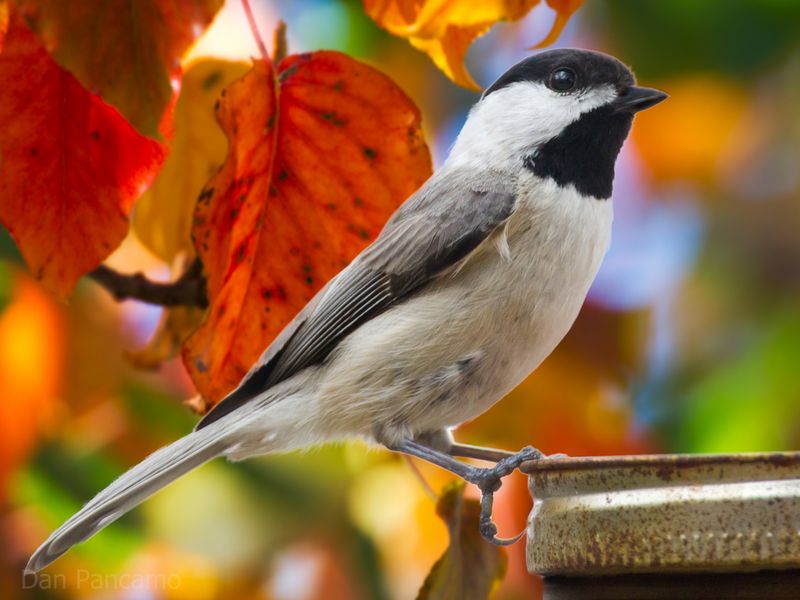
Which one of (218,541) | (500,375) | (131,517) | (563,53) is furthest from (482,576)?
(131,517)

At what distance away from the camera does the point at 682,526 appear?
654 mm

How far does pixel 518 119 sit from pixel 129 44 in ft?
2.15

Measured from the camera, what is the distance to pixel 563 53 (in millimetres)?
1375

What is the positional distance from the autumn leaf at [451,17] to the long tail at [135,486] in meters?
0.54

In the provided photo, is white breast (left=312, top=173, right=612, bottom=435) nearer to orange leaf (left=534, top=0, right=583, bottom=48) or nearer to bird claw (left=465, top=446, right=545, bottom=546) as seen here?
bird claw (left=465, top=446, right=545, bottom=546)

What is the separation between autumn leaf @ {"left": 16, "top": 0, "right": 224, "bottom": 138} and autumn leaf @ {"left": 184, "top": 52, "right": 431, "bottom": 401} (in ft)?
0.46

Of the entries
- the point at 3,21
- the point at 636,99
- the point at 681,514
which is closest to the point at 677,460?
the point at 681,514

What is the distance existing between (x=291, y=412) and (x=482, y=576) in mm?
332

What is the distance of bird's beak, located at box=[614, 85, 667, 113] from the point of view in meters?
1.26

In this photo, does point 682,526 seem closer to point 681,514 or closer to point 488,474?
point 681,514

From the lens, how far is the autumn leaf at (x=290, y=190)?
37.5 inches

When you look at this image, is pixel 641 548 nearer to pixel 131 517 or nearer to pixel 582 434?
pixel 582 434

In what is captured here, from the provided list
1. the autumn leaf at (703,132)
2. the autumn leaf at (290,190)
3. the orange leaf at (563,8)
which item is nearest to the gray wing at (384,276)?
the autumn leaf at (290,190)

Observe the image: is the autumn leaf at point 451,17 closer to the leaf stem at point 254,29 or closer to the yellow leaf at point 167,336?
the leaf stem at point 254,29
